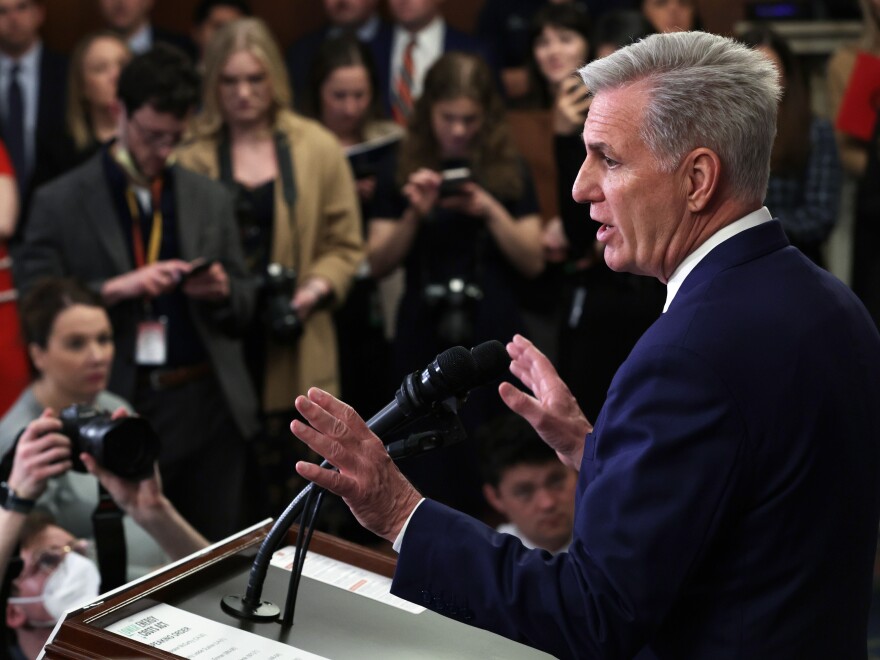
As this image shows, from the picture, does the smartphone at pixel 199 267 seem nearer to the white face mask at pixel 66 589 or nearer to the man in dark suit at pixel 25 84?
the white face mask at pixel 66 589

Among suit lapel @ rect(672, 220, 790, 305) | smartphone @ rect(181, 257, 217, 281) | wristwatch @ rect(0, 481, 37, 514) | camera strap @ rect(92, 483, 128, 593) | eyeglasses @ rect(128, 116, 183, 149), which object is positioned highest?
eyeglasses @ rect(128, 116, 183, 149)

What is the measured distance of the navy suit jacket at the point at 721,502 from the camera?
1.29 meters

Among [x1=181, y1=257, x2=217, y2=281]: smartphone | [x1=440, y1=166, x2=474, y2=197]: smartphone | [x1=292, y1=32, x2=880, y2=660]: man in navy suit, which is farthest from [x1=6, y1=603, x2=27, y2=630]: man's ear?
[x1=440, y1=166, x2=474, y2=197]: smartphone

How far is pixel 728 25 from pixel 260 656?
501 centimetres

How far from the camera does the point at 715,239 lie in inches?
56.0

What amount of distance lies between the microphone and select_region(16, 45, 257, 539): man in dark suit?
1.91m

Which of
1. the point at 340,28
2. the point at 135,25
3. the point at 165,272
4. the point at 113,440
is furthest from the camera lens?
the point at 135,25

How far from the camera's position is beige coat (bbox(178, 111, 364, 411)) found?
3.74 metres

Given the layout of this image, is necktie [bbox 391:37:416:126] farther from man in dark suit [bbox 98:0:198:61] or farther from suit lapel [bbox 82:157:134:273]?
suit lapel [bbox 82:157:134:273]

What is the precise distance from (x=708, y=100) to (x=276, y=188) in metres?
2.51

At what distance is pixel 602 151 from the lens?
57.2 inches

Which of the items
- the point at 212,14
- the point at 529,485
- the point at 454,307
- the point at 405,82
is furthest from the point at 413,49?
the point at 529,485

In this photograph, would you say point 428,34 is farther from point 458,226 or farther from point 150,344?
point 150,344

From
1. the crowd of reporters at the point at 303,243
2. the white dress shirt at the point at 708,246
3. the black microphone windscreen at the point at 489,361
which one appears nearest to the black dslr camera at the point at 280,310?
the crowd of reporters at the point at 303,243
